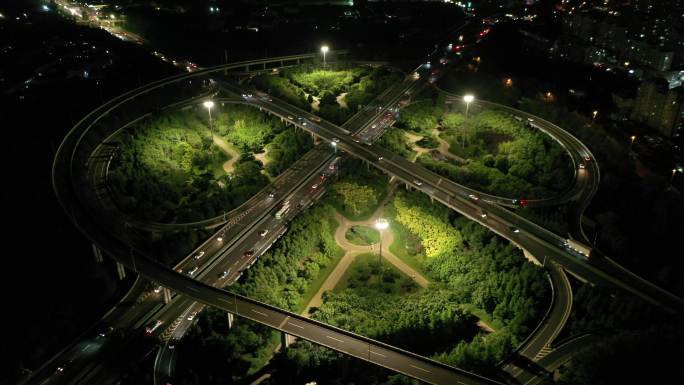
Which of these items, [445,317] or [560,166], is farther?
[560,166]

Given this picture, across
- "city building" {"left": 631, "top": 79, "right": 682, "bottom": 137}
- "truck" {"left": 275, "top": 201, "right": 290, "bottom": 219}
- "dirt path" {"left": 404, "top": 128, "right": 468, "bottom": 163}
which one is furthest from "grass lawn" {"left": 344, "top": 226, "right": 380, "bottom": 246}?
"city building" {"left": 631, "top": 79, "right": 682, "bottom": 137}

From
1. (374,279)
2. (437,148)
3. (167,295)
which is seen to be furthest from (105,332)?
(437,148)

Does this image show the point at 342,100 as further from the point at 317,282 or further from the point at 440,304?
the point at 440,304

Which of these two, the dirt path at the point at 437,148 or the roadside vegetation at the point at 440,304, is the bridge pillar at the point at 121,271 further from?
the dirt path at the point at 437,148

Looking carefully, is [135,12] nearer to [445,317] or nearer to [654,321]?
[445,317]

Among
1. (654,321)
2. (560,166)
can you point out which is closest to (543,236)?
(654,321)
